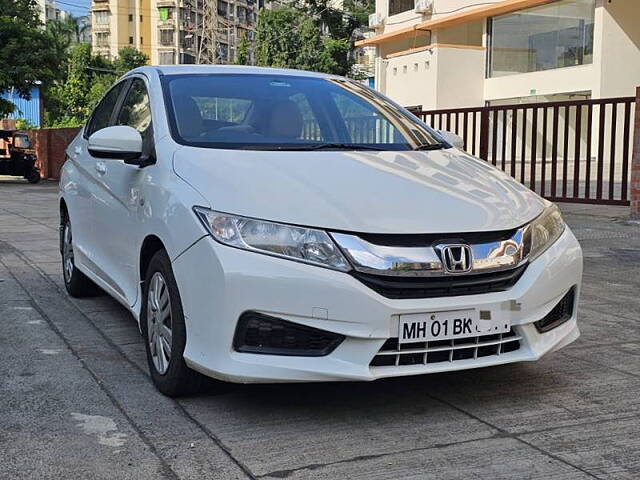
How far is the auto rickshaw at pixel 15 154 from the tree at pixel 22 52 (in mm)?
1473

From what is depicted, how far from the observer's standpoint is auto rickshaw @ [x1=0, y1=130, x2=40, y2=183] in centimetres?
2631

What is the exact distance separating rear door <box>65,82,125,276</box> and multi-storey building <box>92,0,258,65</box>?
98.4m

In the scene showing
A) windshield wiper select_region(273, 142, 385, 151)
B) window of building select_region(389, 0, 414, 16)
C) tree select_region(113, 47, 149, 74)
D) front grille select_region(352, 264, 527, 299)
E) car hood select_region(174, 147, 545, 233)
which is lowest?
front grille select_region(352, 264, 527, 299)

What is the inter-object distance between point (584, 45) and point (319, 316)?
85.0 ft

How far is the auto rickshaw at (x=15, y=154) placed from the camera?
86.3 feet

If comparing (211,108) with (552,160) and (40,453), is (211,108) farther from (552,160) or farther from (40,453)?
(552,160)

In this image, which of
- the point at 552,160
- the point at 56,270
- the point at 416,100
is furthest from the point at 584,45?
the point at 56,270

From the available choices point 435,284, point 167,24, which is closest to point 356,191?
point 435,284

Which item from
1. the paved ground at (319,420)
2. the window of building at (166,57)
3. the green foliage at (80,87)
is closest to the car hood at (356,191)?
the paved ground at (319,420)

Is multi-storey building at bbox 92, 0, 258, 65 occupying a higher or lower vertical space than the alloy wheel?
higher

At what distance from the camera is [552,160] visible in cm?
1212

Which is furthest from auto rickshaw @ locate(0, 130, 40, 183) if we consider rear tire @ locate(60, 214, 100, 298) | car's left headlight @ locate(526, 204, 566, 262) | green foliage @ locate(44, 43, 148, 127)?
green foliage @ locate(44, 43, 148, 127)

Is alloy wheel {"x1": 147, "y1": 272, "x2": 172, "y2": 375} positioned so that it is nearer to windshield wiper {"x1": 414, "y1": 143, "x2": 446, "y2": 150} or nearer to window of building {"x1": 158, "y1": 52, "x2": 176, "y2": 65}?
windshield wiper {"x1": 414, "y1": 143, "x2": 446, "y2": 150}

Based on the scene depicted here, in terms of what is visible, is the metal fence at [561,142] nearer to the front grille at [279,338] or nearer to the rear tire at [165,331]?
the rear tire at [165,331]
